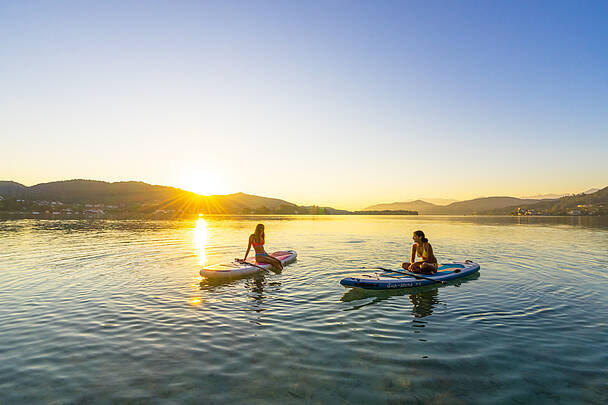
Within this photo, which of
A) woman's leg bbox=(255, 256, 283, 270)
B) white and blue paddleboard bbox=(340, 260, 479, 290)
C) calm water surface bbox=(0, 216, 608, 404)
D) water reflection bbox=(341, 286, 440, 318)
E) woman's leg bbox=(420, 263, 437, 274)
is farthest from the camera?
woman's leg bbox=(255, 256, 283, 270)

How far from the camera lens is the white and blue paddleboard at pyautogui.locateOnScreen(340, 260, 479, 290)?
572 inches

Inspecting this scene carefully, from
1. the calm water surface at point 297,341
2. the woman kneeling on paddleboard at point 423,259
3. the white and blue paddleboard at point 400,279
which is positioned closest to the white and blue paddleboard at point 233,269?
the calm water surface at point 297,341

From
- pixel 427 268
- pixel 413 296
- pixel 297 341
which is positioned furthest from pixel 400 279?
pixel 297 341

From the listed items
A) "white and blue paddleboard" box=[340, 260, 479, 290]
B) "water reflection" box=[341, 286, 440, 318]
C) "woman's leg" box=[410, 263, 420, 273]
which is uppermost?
"woman's leg" box=[410, 263, 420, 273]

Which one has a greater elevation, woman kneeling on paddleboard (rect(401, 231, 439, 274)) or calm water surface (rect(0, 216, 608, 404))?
woman kneeling on paddleboard (rect(401, 231, 439, 274))

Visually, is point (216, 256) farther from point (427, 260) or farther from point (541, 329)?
point (541, 329)

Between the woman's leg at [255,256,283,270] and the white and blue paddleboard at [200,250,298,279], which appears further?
the woman's leg at [255,256,283,270]

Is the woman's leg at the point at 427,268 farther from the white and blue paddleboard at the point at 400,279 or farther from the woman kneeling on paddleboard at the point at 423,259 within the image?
the white and blue paddleboard at the point at 400,279

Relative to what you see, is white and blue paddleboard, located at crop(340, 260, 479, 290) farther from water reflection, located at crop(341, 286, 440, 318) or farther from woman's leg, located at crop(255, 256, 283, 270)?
woman's leg, located at crop(255, 256, 283, 270)

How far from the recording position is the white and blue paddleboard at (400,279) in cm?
1452

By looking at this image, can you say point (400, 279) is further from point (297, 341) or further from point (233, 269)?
point (233, 269)

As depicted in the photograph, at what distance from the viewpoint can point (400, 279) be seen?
15.4m

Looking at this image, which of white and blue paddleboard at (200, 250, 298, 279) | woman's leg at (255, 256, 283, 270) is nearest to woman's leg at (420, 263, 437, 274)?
woman's leg at (255, 256, 283, 270)

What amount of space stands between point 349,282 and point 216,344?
24.1ft
